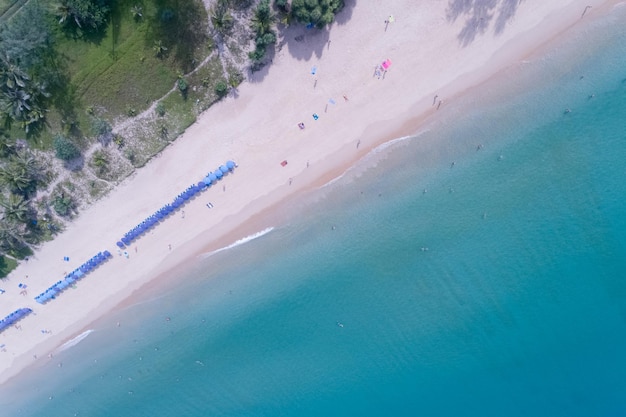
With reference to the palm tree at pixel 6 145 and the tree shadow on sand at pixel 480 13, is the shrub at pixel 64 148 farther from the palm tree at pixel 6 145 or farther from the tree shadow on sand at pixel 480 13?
the tree shadow on sand at pixel 480 13

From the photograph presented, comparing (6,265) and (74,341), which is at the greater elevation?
(6,265)

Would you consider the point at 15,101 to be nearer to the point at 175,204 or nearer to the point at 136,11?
the point at 136,11

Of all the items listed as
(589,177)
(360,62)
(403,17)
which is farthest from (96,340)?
(589,177)

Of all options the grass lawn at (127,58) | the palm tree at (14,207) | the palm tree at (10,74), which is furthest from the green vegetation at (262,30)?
the palm tree at (14,207)

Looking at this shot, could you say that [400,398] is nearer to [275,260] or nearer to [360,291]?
[360,291]

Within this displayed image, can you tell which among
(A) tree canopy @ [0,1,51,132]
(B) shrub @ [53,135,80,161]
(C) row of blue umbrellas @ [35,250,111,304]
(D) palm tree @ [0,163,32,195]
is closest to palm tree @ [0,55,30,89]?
(A) tree canopy @ [0,1,51,132]

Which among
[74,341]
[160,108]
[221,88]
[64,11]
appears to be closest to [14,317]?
[74,341]
